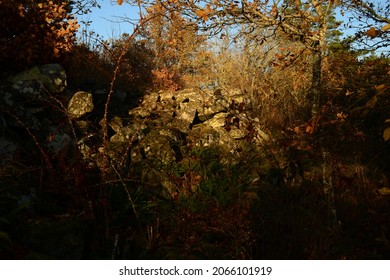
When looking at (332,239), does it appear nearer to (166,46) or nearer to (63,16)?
(63,16)

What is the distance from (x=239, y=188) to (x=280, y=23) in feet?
8.80

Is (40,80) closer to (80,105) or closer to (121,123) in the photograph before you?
(80,105)

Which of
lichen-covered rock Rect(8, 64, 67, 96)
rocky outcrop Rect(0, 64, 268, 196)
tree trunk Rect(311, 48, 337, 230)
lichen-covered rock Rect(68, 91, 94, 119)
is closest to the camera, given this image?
tree trunk Rect(311, 48, 337, 230)

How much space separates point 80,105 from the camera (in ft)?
20.9

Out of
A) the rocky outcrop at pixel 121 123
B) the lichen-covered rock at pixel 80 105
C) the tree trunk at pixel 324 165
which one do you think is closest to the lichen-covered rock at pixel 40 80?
the rocky outcrop at pixel 121 123

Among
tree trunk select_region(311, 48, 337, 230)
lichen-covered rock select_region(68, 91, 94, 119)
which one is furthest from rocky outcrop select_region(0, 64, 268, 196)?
tree trunk select_region(311, 48, 337, 230)

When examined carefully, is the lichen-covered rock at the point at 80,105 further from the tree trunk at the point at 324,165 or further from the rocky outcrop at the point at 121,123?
the tree trunk at the point at 324,165

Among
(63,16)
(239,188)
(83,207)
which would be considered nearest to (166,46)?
(63,16)

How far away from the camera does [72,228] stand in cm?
378

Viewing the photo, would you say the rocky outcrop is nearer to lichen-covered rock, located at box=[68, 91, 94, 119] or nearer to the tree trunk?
lichen-covered rock, located at box=[68, 91, 94, 119]

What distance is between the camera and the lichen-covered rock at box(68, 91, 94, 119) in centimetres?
631

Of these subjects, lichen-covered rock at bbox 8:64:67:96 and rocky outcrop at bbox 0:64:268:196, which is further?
lichen-covered rock at bbox 8:64:67:96

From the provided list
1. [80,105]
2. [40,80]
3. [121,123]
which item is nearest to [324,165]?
[121,123]

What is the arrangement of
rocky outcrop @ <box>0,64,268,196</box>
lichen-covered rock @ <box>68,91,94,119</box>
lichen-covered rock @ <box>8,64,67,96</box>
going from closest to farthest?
rocky outcrop @ <box>0,64,268,196</box>
lichen-covered rock @ <box>8,64,67,96</box>
lichen-covered rock @ <box>68,91,94,119</box>
